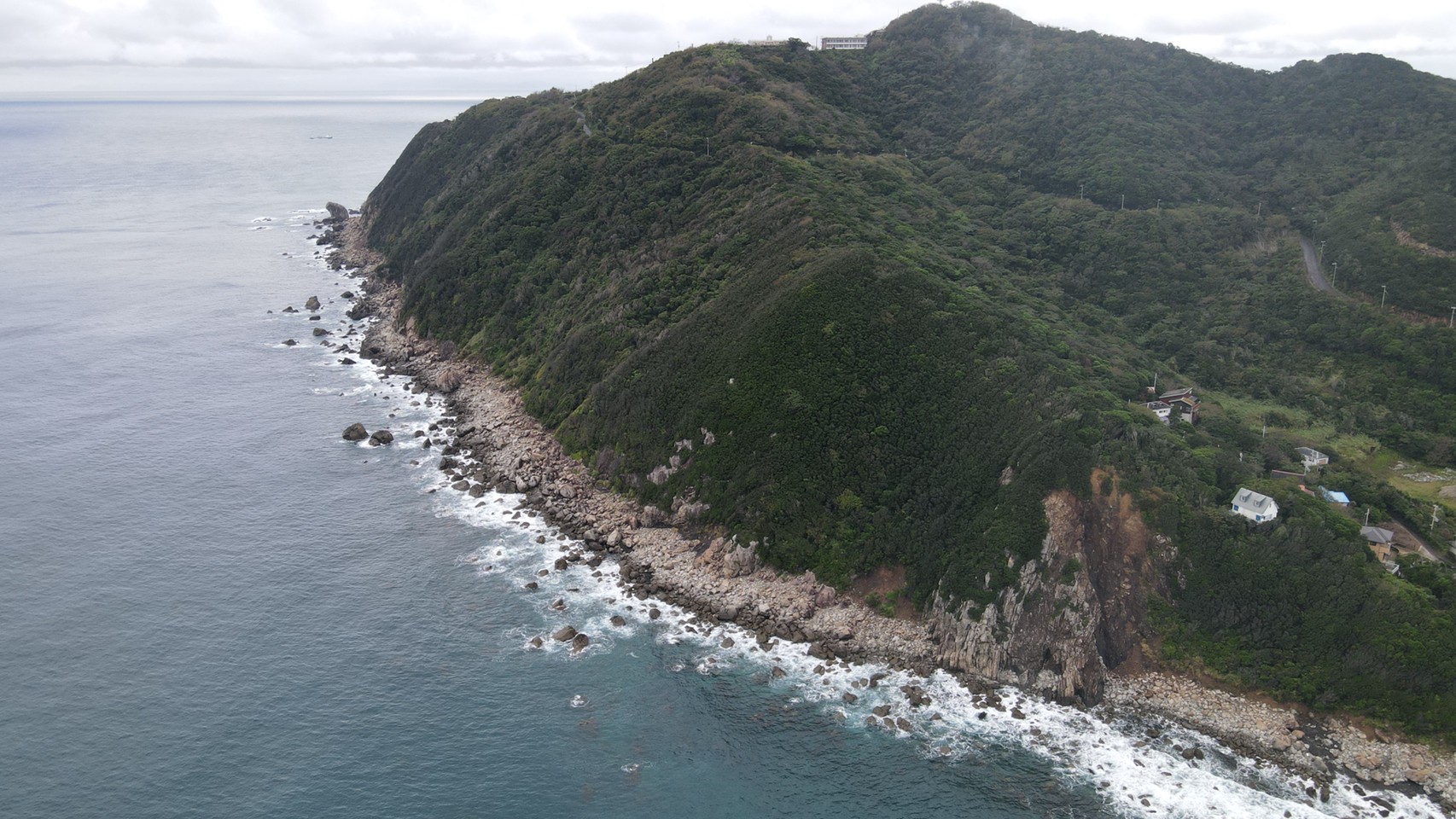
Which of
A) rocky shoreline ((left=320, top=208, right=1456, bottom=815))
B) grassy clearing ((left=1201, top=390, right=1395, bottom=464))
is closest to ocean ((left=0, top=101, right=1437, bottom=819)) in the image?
rocky shoreline ((left=320, top=208, right=1456, bottom=815))

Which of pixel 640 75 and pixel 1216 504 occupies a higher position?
pixel 640 75

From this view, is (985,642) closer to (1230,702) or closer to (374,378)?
(1230,702)

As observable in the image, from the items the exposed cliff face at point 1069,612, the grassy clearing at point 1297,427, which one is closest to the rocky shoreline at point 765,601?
the exposed cliff face at point 1069,612

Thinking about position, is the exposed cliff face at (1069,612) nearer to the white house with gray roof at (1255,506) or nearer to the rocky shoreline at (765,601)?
the rocky shoreline at (765,601)

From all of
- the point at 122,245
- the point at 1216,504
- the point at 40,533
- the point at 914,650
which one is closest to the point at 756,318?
the point at 914,650

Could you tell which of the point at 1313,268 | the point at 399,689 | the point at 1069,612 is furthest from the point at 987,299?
the point at 399,689

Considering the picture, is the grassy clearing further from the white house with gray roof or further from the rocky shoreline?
the rocky shoreline
